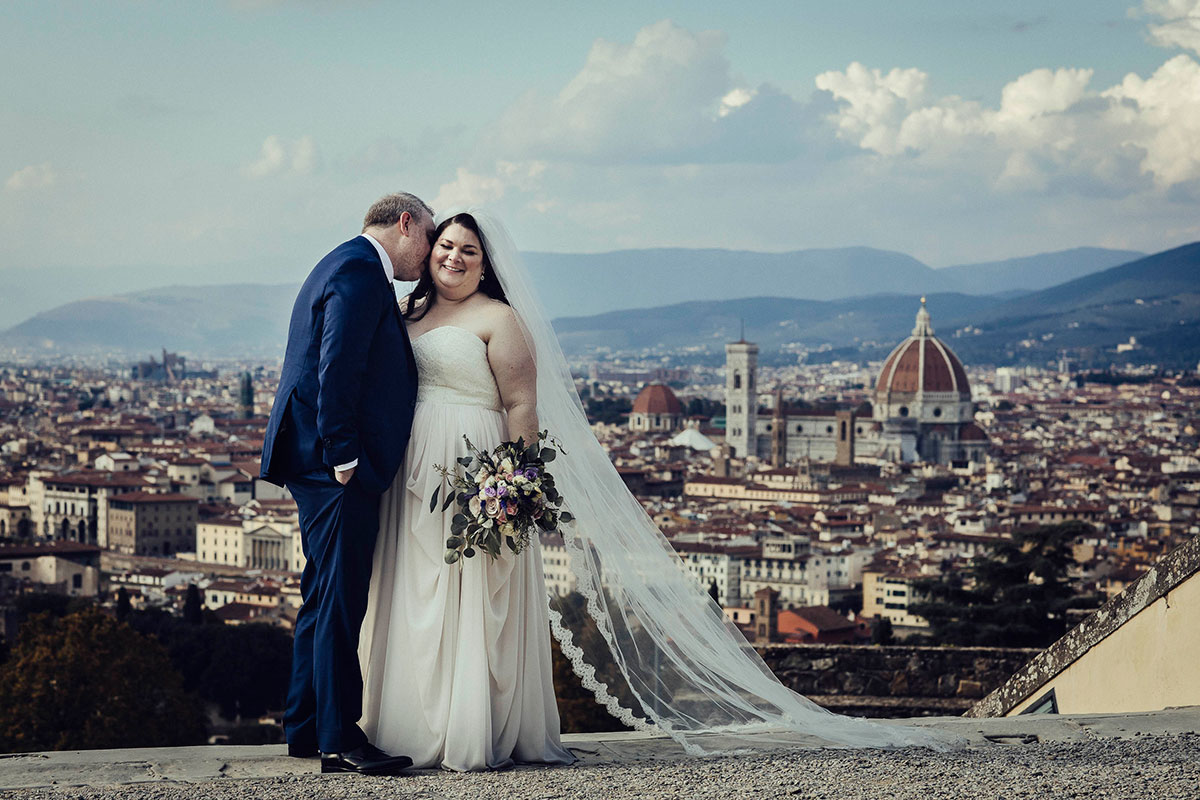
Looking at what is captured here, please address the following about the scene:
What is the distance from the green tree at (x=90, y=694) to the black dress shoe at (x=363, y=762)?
430 inches

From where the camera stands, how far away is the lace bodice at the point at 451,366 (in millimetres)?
2828

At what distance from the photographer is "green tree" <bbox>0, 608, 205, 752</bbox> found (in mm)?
13070

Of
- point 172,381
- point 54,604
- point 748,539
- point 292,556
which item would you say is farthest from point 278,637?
point 172,381

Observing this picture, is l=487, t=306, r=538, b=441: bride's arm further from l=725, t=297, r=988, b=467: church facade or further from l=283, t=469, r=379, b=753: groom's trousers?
l=725, t=297, r=988, b=467: church facade

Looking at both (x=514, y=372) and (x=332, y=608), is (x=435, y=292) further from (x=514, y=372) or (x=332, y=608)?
(x=332, y=608)

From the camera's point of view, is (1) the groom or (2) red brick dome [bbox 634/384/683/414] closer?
(1) the groom

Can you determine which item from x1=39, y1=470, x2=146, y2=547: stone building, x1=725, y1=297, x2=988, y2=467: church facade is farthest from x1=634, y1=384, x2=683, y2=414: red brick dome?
x1=39, y1=470, x2=146, y2=547: stone building

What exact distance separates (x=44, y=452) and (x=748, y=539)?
1282 inches

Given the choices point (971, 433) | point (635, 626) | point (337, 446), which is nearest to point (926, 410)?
point (971, 433)

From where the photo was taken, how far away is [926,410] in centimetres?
6412

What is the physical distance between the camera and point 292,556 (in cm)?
4284

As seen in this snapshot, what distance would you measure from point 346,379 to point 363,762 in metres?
0.64

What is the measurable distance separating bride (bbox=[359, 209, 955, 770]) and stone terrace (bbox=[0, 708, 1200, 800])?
10cm

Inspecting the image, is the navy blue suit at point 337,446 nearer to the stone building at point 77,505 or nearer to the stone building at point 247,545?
the stone building at point 247,545
